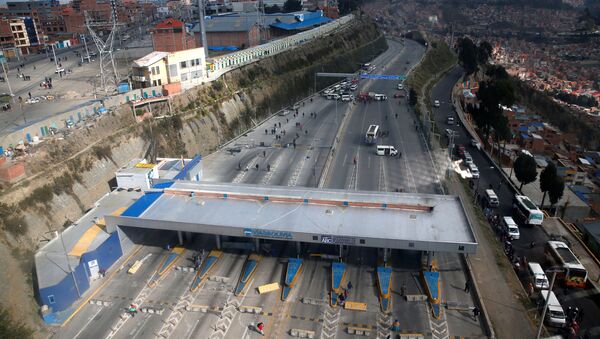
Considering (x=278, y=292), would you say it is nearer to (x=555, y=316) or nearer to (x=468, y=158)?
(x=555, y=316)

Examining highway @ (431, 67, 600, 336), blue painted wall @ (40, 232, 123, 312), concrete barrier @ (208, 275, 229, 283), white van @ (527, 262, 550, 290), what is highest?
blue painted wall @ (40, 232, 123, 312)

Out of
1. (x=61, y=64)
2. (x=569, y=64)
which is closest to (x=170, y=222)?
(x=61, y=64)

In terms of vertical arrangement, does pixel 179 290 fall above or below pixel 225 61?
below

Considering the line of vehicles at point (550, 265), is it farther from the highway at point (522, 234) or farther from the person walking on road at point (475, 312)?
the person walking on road at point (475, 312)

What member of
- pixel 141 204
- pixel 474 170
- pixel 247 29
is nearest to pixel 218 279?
pixel 141 204

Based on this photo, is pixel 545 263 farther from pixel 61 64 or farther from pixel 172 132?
pixel 61 64

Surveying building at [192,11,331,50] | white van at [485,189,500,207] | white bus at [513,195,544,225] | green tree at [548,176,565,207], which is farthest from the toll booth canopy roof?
building at [192,11,331,50]

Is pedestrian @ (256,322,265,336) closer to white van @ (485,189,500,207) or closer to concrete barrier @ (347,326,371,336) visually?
concrete barrier @ (347,326,371,336)
